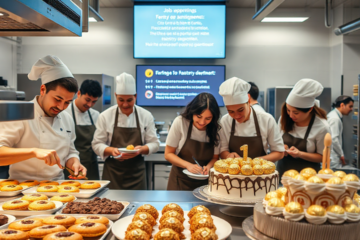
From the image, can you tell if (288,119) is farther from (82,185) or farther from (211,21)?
(211,21)

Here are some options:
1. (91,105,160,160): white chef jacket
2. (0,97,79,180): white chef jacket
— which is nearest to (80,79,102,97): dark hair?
(91,105,160,160): white chef jacket

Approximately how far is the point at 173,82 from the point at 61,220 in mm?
4592

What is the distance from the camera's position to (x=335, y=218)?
104 cm

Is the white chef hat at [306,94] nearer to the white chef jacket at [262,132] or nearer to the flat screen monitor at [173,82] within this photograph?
the white chef jacket at [262,132]

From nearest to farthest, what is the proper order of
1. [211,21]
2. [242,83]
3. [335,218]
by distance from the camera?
1. [335,218]
2. [242,83]
3. [211,21]

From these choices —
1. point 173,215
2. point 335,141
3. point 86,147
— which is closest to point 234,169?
point 173,215

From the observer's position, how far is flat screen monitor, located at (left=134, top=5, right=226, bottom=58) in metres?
5.58

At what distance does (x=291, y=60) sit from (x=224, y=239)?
206 inches

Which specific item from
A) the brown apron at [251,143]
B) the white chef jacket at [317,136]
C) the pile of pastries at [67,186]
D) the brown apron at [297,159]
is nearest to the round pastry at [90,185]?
the pile of pastries at [67,186]

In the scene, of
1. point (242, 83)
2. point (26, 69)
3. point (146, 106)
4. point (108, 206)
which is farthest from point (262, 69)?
point (108, 206)

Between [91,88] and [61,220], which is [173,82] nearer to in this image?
[91,88]

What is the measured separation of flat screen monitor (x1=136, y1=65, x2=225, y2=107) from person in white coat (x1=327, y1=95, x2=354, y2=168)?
182 centimetres

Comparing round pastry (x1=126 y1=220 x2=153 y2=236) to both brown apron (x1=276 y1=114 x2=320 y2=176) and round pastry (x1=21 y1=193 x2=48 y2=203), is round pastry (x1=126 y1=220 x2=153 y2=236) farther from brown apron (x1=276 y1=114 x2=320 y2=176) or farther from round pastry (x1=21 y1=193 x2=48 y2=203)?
brown apron (x1=276 y1=114 x2=320 y2=176)

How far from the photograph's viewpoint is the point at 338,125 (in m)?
4.95
